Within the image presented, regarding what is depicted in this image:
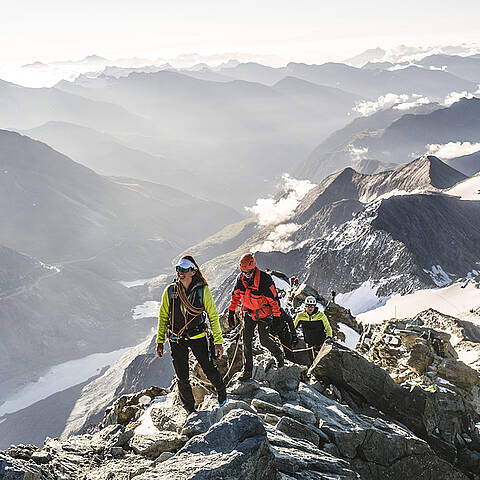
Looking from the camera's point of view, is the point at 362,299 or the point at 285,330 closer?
the point at 285,330

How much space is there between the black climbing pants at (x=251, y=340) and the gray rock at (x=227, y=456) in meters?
5.90

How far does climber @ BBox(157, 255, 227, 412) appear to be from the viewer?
1163 centimetres

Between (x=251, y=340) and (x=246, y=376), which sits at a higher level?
(x=251, y=340)

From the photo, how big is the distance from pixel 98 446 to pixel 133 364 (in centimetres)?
18747

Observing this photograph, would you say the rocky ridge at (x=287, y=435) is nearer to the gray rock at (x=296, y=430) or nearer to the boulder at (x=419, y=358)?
the gray rock at (x=296, y=430)

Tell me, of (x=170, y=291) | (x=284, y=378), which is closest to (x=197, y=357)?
(x=170, y=291)

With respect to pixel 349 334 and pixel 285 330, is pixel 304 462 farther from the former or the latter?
pixel 349 334

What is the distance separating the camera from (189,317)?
11.8 meters

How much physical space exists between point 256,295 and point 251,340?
5.94ft

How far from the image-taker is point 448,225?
170 metres

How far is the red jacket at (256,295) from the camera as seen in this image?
1493 centimetres

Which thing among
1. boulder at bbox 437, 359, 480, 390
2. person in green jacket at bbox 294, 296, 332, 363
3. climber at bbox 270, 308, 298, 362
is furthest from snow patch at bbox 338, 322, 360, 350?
climber at bbox 270, 308, 298, 362

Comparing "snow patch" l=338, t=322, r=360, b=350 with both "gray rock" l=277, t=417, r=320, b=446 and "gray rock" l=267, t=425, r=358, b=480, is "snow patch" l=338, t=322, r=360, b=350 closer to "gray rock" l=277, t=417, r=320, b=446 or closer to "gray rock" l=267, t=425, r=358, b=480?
"gray rock" l=277, t=417, r=320, b=446

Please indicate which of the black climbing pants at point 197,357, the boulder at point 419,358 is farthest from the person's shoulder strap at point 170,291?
the boulder at point 419,358
